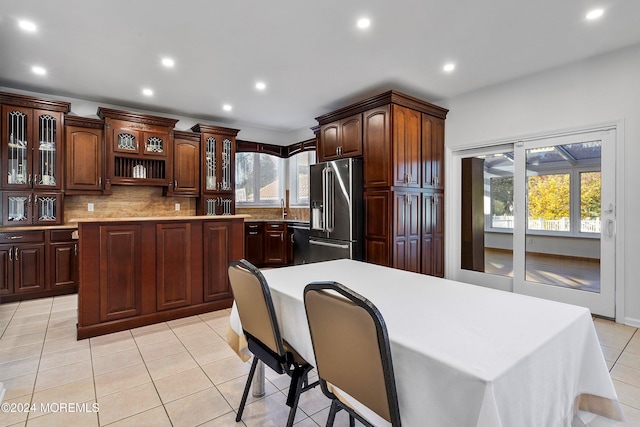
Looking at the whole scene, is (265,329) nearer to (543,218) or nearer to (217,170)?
(543,218)

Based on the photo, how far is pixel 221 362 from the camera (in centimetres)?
247

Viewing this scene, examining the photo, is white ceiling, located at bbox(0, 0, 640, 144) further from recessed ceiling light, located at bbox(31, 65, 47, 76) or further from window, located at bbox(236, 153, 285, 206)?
window, located at bbox(236, 153, 285, 206)

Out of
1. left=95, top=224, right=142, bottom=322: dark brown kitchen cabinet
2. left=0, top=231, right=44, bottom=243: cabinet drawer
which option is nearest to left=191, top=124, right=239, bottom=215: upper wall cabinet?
left=0, top=231, right=44, bottom=243: cabinet drawer

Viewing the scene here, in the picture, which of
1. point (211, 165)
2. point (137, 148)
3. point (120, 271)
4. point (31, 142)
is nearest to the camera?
point (120, 271)

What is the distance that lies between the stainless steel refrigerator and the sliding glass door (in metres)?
1.50

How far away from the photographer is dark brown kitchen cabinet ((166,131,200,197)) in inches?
206

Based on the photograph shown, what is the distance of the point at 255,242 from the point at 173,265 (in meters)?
2.69

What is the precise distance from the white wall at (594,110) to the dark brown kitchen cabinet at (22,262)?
592 centimetres

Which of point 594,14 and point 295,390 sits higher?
point 594,14

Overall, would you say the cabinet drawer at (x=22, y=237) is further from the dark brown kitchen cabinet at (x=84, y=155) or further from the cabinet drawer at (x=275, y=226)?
the cabinet drawer at (x=275, y=226)

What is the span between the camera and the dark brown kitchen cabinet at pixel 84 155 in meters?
4.42

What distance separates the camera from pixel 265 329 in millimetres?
1496

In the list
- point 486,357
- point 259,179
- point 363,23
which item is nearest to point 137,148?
point 259,179

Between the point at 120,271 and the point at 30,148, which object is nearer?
the point at 120,271
